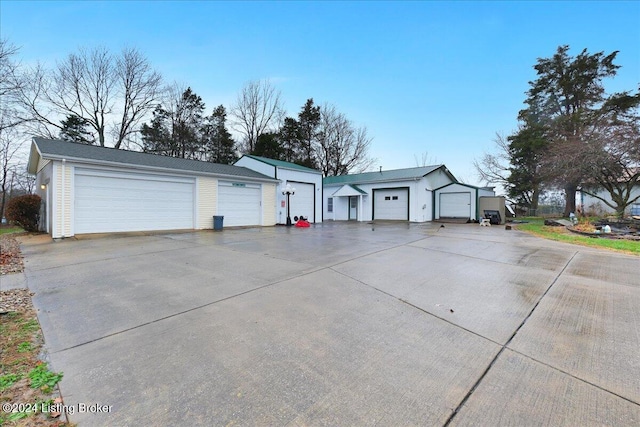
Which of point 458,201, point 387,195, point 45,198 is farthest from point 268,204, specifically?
point 458,201

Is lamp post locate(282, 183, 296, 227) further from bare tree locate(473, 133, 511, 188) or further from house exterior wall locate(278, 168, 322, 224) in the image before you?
bare tree locate(473, 133, 511, 188)

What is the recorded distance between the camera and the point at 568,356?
225 centimetres

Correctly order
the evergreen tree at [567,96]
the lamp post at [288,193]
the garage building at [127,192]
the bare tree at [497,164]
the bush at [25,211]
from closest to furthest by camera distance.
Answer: the garage building at [127,192], the bush at [25,211], the lamp post at [288,193], the evergreen tree at [567,96], the bare tree at [497,164]

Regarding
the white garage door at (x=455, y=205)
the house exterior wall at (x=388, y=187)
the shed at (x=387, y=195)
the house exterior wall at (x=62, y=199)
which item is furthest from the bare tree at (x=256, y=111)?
the house exterior wall at (x=62, y=199)

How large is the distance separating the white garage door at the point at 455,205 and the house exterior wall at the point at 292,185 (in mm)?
9147

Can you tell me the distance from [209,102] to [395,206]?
22.1 m

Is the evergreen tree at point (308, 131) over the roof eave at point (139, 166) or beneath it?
over

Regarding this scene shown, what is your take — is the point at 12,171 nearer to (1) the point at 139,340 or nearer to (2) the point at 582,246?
(1) the point at 139,340

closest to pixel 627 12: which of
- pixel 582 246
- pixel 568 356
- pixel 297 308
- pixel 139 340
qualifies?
pixel 582 246

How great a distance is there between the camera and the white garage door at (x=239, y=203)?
1341 cm

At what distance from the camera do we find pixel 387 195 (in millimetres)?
19969

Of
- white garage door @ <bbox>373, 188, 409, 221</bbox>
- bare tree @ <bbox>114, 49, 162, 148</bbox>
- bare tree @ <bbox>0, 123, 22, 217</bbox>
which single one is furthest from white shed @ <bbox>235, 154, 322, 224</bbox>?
bare tree @ <bbox>0, 123, 22, 217</bbox>

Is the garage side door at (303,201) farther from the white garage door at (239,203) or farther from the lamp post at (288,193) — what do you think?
the white garage door at (239,203)

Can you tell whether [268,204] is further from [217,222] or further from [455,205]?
[455,205]
